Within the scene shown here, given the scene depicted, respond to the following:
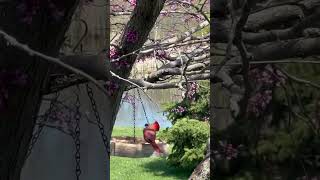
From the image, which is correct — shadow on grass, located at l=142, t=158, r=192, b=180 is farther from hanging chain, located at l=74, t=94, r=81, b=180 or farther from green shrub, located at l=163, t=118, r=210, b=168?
hanging chain, located at l=74, t=94, r=81, b=180

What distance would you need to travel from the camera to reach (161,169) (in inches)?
310

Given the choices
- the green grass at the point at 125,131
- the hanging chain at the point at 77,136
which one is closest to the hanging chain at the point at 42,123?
the hanging chain at the point at 77,136

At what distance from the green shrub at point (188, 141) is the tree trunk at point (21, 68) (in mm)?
5741

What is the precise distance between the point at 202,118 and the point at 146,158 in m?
1.16

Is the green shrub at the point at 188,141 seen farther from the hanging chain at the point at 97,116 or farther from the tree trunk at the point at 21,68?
the tree trunk at the point at 21,68

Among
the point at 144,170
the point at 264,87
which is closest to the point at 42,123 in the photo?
the point at 264,87

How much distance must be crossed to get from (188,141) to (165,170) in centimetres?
65

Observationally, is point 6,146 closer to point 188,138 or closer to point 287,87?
point 287,87

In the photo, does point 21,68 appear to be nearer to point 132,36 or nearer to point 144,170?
point 132,36

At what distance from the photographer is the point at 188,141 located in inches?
294

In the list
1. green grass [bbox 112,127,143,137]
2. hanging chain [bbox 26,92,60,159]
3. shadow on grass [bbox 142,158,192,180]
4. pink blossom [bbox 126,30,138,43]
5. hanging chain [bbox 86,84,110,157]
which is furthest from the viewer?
green grass [bbox 112,127,143,137]

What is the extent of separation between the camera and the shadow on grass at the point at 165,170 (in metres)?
7.48

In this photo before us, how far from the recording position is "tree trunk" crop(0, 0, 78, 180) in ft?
4.88

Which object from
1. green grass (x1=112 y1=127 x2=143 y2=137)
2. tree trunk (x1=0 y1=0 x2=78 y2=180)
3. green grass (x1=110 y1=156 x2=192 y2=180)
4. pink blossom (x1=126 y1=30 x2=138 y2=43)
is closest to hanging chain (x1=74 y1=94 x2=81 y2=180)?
pink blossom (x1=126 y1=30 x2=138 y2=43)
